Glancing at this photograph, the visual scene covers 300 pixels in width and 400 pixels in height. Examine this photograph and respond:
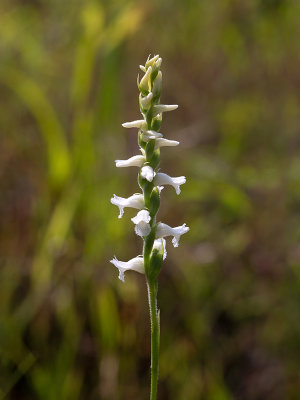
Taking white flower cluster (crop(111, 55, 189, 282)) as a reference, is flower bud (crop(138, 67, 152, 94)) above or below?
above

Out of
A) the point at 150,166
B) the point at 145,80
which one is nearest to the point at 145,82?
the point at 145,80

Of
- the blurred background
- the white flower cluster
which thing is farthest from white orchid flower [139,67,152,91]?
the blurred background

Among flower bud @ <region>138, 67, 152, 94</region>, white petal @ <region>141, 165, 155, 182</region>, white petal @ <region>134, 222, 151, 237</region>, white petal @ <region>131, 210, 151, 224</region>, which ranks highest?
flower bud @ <region>138, 67, 152, 94</region>

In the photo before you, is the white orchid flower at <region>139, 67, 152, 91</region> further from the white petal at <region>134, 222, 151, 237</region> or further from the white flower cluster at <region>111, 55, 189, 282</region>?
the white petal at <region>134, 222, 151, 237</region>

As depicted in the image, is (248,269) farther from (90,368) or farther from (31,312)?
(31,312)

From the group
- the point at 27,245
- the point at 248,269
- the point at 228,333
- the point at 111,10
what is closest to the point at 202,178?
the point at 248,269

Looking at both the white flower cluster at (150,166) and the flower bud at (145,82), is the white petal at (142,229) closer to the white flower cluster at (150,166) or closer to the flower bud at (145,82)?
the white flower cluster at (150,166)

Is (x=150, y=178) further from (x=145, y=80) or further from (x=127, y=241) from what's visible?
(x=127, y=241)
